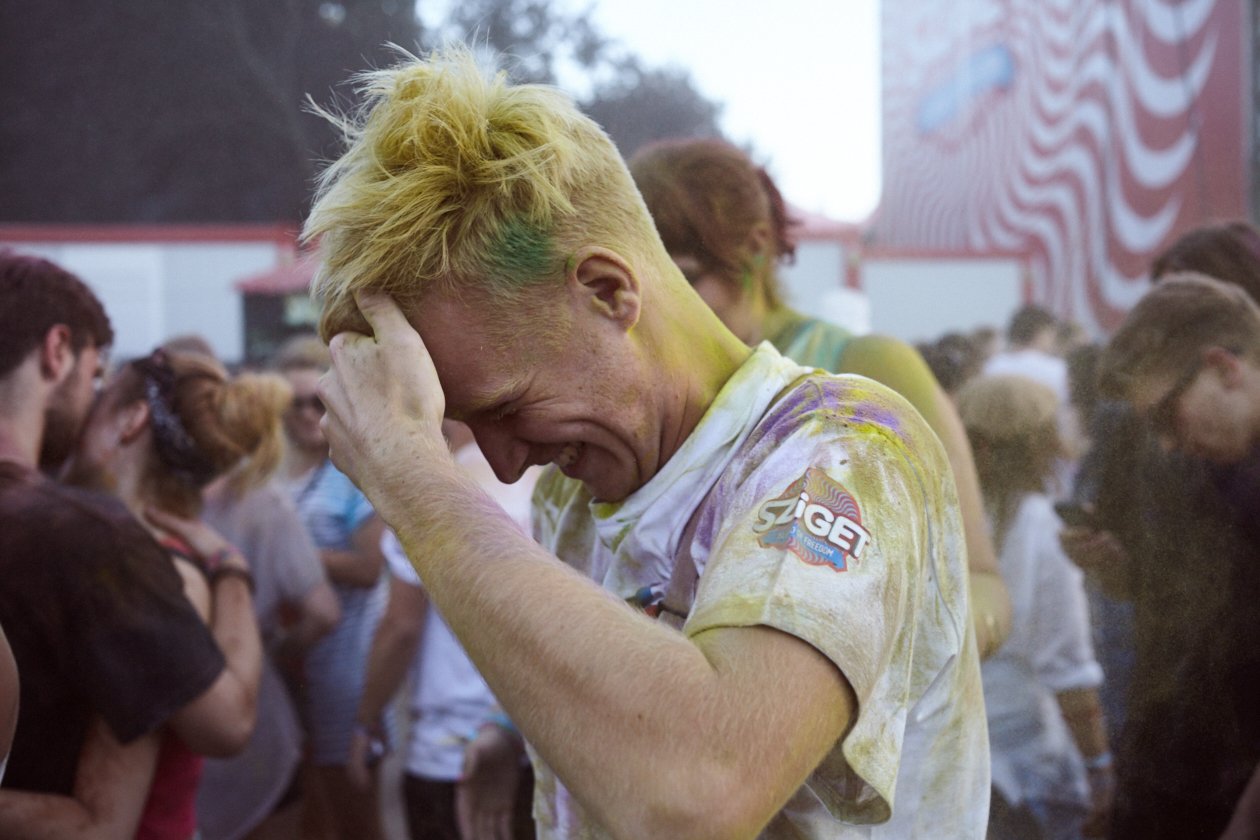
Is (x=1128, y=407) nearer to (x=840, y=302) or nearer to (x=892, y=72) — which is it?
(x=840, y=302)

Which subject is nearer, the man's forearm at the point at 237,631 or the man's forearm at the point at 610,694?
the man's forearm at the point at 610,694

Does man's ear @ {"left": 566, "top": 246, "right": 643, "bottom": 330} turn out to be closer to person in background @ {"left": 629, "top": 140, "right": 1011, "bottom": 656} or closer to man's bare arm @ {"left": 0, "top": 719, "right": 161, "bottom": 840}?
person in background @ {"left": 629, "top": 140, "right": 1011, "bottom": 656}

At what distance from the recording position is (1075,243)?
39.3ft

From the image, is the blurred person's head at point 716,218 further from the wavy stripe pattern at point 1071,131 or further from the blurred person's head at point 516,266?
the wavy stripe pattern at point 1071,131

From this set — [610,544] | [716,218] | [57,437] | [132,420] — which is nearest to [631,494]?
[610,544]

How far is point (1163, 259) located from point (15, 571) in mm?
2976

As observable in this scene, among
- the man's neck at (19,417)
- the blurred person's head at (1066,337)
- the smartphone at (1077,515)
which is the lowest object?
the blurred person's head at (1066,337)

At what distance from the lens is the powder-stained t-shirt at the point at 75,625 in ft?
6.40

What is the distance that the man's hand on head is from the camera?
120 centimetres

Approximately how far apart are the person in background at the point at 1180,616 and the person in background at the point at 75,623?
1991 millimetres

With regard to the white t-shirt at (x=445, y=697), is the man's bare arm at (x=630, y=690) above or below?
above

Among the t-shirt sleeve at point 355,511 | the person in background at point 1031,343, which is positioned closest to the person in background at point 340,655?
the t-shirt sleeve at point 355,511

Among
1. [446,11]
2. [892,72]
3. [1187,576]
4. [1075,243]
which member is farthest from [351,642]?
[892,72]

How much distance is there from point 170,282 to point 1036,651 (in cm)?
608
